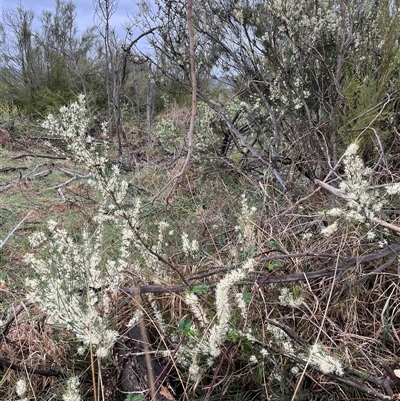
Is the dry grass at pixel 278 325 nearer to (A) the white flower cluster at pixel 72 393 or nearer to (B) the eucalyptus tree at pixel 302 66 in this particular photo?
(A) the white flower cluster at pixel 72 393

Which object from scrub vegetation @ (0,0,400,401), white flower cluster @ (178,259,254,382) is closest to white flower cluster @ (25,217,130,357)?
scrub vegetation @ (0,0,400,401)

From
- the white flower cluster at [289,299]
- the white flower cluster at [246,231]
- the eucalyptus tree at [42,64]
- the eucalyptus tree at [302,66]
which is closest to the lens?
the white flower cluster at [289,299]

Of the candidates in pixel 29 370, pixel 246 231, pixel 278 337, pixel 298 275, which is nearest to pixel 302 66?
pixel 246 231

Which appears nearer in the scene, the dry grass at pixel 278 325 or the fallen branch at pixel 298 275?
the dry grass at pixel 278 325

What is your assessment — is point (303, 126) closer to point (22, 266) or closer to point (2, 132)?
point (22, 266)

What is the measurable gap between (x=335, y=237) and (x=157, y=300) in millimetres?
769

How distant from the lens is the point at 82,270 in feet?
5.20

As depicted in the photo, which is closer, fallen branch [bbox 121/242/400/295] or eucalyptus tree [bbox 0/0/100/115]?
fallen branch [bbox 121/242/400/295]

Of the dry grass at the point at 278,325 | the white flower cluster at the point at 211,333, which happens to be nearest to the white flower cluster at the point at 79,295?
the dry grass at the point at 278,325

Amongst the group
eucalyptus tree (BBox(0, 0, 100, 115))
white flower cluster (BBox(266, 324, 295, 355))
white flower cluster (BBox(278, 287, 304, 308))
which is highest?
eucalyptus tree (BBox(0, 0, 100, 115))

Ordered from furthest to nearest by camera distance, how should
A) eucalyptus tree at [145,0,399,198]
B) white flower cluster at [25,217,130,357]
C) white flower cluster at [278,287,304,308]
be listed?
1. eucalyptus tree at [145,0,399,198]
2. white flower cluster at [278,287,304,308]
3. white flower cluster at [25,217,130,357]

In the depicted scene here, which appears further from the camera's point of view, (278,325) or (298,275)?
(298,275)

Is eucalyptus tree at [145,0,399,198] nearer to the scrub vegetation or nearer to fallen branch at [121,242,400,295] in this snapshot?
the scrub vegetation

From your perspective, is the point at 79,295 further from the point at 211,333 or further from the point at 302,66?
the point at 302,66
